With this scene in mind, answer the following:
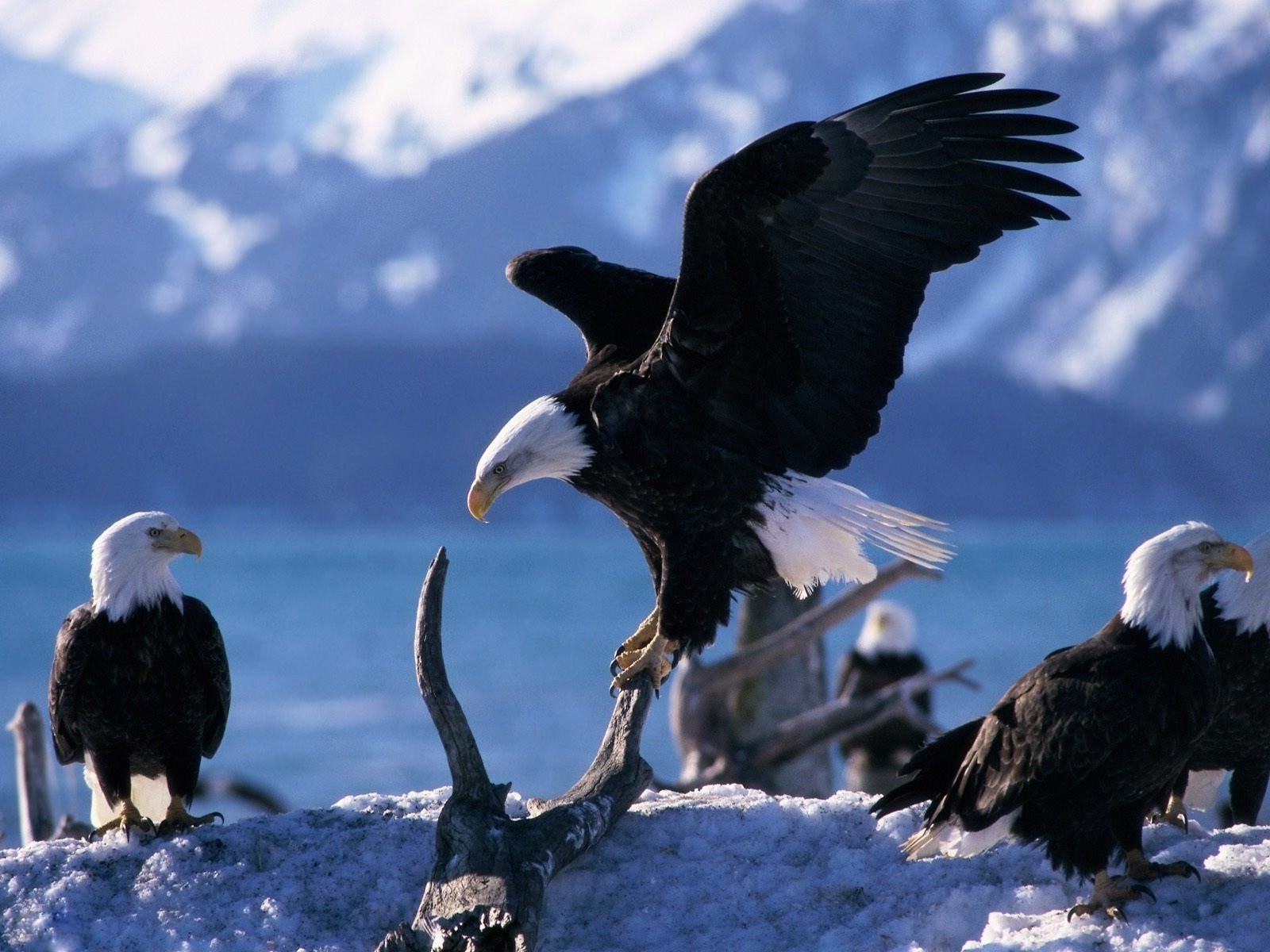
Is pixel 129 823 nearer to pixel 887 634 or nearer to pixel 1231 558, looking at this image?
pixel 1231 558

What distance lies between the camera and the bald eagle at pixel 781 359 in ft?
14.5

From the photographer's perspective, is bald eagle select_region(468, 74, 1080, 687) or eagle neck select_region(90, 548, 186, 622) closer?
eagle neck select_region(90, 548, 186, 622)

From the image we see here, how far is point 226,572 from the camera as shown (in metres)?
83.4

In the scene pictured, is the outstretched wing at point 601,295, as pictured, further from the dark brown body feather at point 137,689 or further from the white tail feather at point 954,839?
the white tail feather at point 954,839

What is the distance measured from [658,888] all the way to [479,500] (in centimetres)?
129

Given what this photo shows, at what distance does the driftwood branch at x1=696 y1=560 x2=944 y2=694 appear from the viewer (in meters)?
7.22

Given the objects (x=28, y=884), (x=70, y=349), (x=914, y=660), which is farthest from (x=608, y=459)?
(x=70, y=349)

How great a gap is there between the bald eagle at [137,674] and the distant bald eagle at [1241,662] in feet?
8.33

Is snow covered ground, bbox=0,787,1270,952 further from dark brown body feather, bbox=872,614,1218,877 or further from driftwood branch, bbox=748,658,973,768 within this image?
driftwood branch, bbox=748,658,973,768

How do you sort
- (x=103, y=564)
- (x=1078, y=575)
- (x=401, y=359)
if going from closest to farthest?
(x=103, y=564)
(x=1078, y=575)
(x=401, y=359)

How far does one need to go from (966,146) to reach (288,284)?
181228 mm

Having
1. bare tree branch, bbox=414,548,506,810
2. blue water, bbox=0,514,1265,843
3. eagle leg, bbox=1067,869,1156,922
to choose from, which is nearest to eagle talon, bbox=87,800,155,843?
bare tree branch, bbox=414,548,506,810

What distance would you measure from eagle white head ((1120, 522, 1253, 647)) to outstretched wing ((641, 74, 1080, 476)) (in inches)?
44.7

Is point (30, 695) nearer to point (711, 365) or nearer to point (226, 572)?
point (711, 365)
